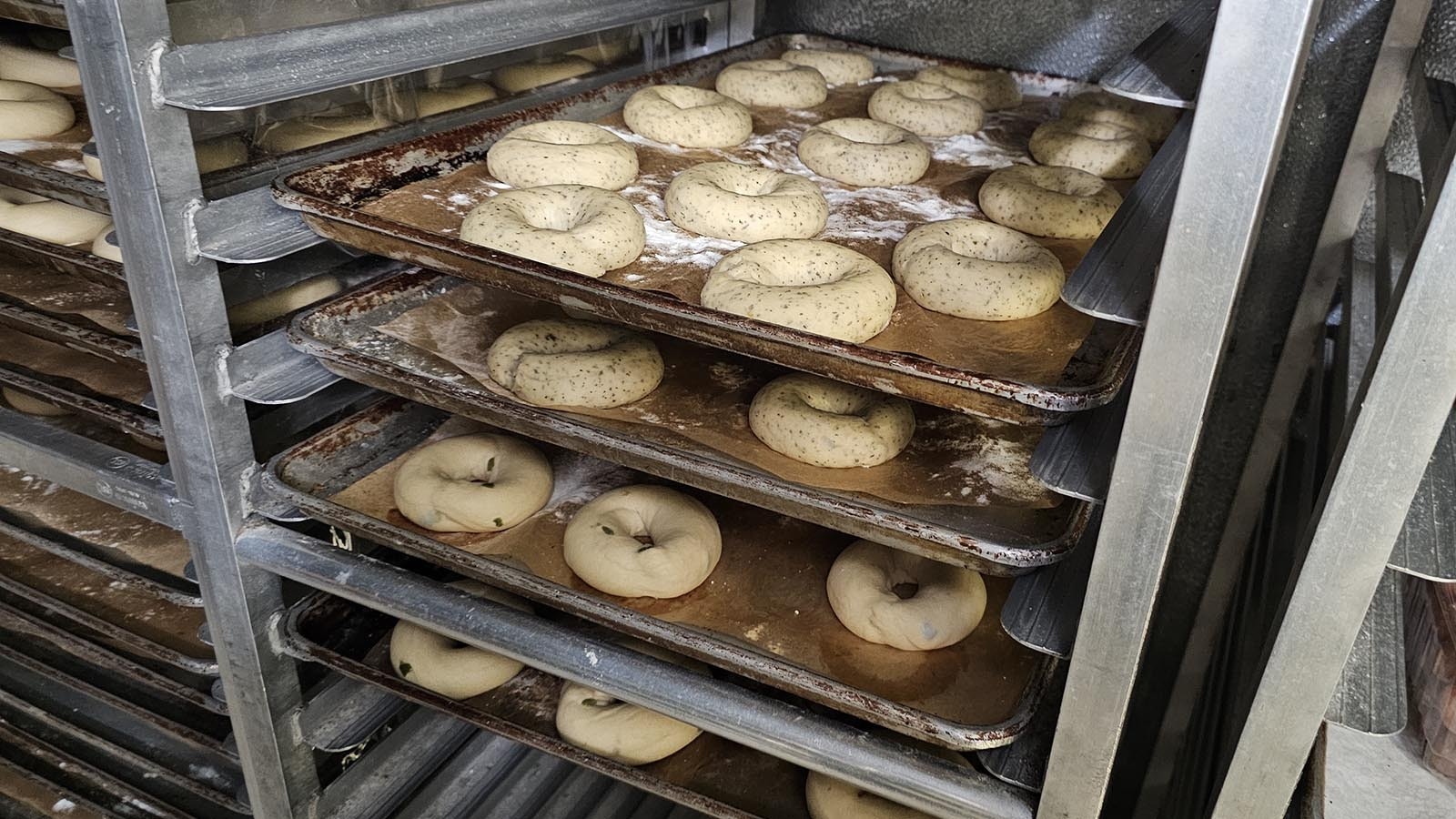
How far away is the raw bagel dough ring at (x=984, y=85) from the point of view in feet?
7.42

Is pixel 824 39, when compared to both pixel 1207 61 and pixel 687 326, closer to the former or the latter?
pixel 687 326

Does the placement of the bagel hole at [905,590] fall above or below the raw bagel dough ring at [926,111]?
below

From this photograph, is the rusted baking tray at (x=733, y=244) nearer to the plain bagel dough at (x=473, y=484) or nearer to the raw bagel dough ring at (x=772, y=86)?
the raw bagel dough ring at (x=772, y=86)

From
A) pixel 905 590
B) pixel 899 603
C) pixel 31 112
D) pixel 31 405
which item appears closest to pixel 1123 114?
pixel 905 590

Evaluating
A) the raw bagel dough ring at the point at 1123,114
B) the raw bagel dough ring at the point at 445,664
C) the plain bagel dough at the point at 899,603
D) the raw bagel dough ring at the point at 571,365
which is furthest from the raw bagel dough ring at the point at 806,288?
the raw bagel dough ring at the point at 1123,114

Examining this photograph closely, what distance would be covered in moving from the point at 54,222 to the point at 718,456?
1383 mm

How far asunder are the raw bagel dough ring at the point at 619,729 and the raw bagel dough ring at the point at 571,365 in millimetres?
423

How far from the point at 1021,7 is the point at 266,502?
192 cm

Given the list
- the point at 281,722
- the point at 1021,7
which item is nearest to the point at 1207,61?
the point at 281,722

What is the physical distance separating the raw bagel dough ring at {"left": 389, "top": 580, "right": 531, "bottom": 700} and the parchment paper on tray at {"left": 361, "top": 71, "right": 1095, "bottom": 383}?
596 mm

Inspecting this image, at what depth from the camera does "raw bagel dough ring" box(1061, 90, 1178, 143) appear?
2078 millimetres

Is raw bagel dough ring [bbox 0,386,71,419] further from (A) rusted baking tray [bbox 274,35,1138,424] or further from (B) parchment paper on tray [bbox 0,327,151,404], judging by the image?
(A) rusted baking tray [bbox 274,35,1138,424]

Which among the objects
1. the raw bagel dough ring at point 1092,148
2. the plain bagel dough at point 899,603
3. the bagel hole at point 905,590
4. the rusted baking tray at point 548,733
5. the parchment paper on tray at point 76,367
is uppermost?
the raw bagel dough ring at point 1092,148

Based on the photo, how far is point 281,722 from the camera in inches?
65.7
